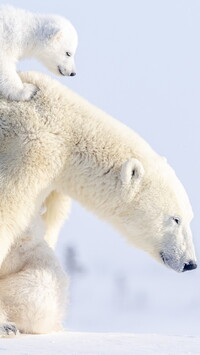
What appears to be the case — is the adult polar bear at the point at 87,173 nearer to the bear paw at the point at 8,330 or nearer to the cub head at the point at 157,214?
the cub head at the point at 157,214

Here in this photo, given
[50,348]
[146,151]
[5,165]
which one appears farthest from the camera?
[146,151]

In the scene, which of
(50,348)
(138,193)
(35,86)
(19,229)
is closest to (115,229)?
(138,193)

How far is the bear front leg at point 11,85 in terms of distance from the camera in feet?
19.9

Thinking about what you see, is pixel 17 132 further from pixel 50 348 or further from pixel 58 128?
pixel 50 348

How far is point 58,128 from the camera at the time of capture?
20.1ft

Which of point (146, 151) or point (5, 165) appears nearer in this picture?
point (5, 165)

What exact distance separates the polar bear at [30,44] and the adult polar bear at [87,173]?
13 cm

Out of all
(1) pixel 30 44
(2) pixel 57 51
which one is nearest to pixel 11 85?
(1) pixel 30 44

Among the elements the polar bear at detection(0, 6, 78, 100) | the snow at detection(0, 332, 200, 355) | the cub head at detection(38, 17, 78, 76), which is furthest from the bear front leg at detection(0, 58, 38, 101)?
the snow at detection(0, 332, 200, 355)

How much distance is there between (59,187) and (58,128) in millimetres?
430

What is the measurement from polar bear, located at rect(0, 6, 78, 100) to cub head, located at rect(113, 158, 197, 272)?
3.24ft

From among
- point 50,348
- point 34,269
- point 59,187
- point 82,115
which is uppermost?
point 82,115

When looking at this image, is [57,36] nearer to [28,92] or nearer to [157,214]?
[28,92]

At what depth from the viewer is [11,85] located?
611 centimetres
